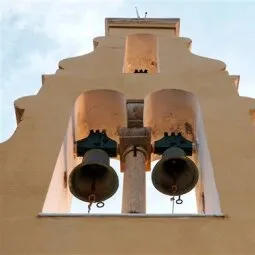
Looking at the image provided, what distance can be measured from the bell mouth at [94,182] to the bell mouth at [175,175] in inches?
16.1

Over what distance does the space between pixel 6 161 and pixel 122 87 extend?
6.84 feet

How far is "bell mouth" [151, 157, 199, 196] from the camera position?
23.3ft

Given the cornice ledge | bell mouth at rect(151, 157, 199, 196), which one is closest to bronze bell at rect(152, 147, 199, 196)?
bell mouth at rect(151, 157, 199, 196)

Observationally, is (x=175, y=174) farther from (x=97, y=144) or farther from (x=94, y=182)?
(x=97, y=144)

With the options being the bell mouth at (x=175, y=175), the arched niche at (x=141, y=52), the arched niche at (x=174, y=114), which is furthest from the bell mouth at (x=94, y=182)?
the arched niche at (x=141, y=52)

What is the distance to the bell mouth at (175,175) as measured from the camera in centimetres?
711

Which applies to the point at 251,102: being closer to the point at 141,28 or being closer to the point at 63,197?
the point at 63,197

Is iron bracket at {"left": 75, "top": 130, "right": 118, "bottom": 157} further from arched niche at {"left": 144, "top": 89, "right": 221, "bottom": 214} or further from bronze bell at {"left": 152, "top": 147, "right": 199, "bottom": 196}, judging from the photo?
bronze bell at {"left": 152, "top": 147, "right": 199, "bottom": 196}

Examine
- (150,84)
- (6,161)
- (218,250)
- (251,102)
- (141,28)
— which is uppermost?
(141,28)

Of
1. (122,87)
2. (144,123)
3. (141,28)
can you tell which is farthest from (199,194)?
(141,28)

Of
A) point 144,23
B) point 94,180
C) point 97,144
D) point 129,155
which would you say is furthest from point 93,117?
point 144,23

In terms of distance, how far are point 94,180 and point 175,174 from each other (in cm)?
76

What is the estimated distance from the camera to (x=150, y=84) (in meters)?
8.55

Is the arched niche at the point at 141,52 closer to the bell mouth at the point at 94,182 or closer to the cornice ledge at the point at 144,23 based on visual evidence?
the cornice ledge at the point at 144,23
